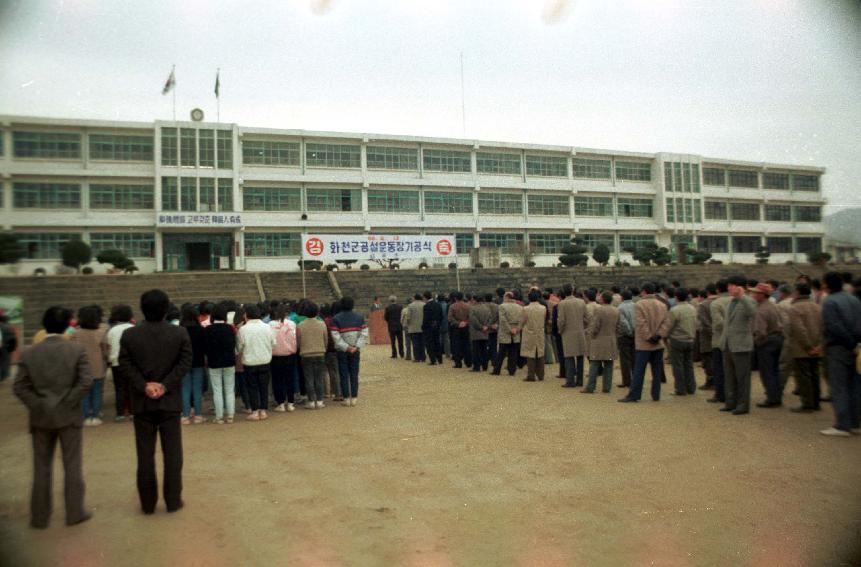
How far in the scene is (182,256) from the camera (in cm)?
3434

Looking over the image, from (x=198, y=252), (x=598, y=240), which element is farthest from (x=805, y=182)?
(x=198, y=252)

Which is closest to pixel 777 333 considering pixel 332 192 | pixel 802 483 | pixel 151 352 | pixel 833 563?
pixel 802 483

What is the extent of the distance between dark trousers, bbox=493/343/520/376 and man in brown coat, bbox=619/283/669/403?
3.11 m

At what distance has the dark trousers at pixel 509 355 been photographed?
11461mm

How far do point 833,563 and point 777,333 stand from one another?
499 centimetres

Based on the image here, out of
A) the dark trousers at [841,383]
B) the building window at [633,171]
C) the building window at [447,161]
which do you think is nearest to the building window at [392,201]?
the building window at [447,161]

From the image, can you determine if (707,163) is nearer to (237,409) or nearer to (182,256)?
(182,256)

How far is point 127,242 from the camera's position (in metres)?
33.0

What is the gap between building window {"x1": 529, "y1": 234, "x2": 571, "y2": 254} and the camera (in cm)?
4359

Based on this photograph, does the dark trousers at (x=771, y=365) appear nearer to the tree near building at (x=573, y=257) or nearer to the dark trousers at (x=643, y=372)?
the dark trousers at (x=643, y=372)

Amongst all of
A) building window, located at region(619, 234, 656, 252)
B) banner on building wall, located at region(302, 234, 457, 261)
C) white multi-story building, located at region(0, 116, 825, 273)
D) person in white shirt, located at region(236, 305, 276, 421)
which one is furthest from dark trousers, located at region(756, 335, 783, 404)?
building window, located at region(619, 234, 656, 252)

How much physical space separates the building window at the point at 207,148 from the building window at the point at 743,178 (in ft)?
A: 138

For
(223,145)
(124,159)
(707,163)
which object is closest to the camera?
(124,159)

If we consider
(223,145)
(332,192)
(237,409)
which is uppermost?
(223,145)
